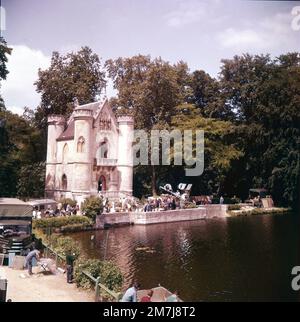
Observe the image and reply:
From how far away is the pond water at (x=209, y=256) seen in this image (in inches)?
558

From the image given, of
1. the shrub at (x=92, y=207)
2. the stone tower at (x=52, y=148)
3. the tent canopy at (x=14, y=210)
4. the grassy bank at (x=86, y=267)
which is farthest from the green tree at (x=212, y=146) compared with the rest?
the tent canopy at (x=14, y=210)

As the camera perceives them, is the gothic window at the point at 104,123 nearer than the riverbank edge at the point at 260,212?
Yes

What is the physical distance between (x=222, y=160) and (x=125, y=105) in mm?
10228

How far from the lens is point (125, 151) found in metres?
35.4

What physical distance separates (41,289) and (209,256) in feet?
30.2

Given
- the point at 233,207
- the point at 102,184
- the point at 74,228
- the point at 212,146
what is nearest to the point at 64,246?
the point at 74,228

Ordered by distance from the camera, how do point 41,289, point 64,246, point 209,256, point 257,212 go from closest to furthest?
point 41,289, point 64,246, point 209,256, point 257,212

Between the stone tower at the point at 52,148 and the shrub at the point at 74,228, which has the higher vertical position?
the stone tower at the point at 52,148

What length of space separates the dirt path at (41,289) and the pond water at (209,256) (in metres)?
2.90

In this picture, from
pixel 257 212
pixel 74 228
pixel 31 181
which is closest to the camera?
pixel 74 228

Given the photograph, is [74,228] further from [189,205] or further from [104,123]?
[104,123]

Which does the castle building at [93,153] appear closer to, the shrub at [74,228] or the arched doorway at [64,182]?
the arched doorway at [64,182]
